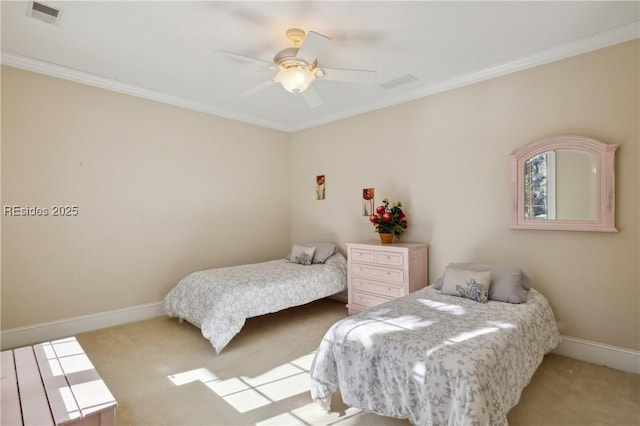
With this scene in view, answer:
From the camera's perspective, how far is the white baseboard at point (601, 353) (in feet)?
8.92

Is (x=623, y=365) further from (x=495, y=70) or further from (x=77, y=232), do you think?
(x=77, y=232)

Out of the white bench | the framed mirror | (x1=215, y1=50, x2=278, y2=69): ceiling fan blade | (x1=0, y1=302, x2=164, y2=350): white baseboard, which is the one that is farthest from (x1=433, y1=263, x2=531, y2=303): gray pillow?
(x1=0, y1=302, x2=164, y2=350): white baseboard

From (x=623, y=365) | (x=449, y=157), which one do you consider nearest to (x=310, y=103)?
(x=449, y=157)

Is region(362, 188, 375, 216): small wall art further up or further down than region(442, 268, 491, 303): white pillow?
further up

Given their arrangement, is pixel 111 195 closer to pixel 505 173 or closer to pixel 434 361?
pixel 434 361

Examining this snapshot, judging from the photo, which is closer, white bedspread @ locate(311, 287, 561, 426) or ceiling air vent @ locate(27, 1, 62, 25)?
white bedspread @ locate(311, 287, 561, 426)

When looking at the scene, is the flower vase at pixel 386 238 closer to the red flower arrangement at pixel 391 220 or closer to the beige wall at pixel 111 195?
the red flower arrangement at pixel 391 220

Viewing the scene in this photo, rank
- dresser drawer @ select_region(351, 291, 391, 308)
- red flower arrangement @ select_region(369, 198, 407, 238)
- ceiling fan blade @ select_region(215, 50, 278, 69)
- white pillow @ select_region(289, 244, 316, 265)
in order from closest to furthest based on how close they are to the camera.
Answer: ceiling fan blade @ select_region(215, 50, 278, 69) < dresser drawer @ select_region(351, 291, 391, 308) < red flower arrangement @ select_region(369, 198, 407, 238) < white pillow @ select_region(289, 244, 316, 265)

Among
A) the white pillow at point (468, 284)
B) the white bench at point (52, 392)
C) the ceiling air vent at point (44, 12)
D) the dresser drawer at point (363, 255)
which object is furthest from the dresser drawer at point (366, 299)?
the ceiling air vent at point (44, 12)

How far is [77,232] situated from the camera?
361 centimetres

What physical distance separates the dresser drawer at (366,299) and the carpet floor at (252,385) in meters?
0.69

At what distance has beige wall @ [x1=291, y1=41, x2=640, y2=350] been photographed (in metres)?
2.77

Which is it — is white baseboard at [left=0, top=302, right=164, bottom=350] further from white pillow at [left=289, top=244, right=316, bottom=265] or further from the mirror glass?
the mirror glass

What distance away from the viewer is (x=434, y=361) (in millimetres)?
1785
